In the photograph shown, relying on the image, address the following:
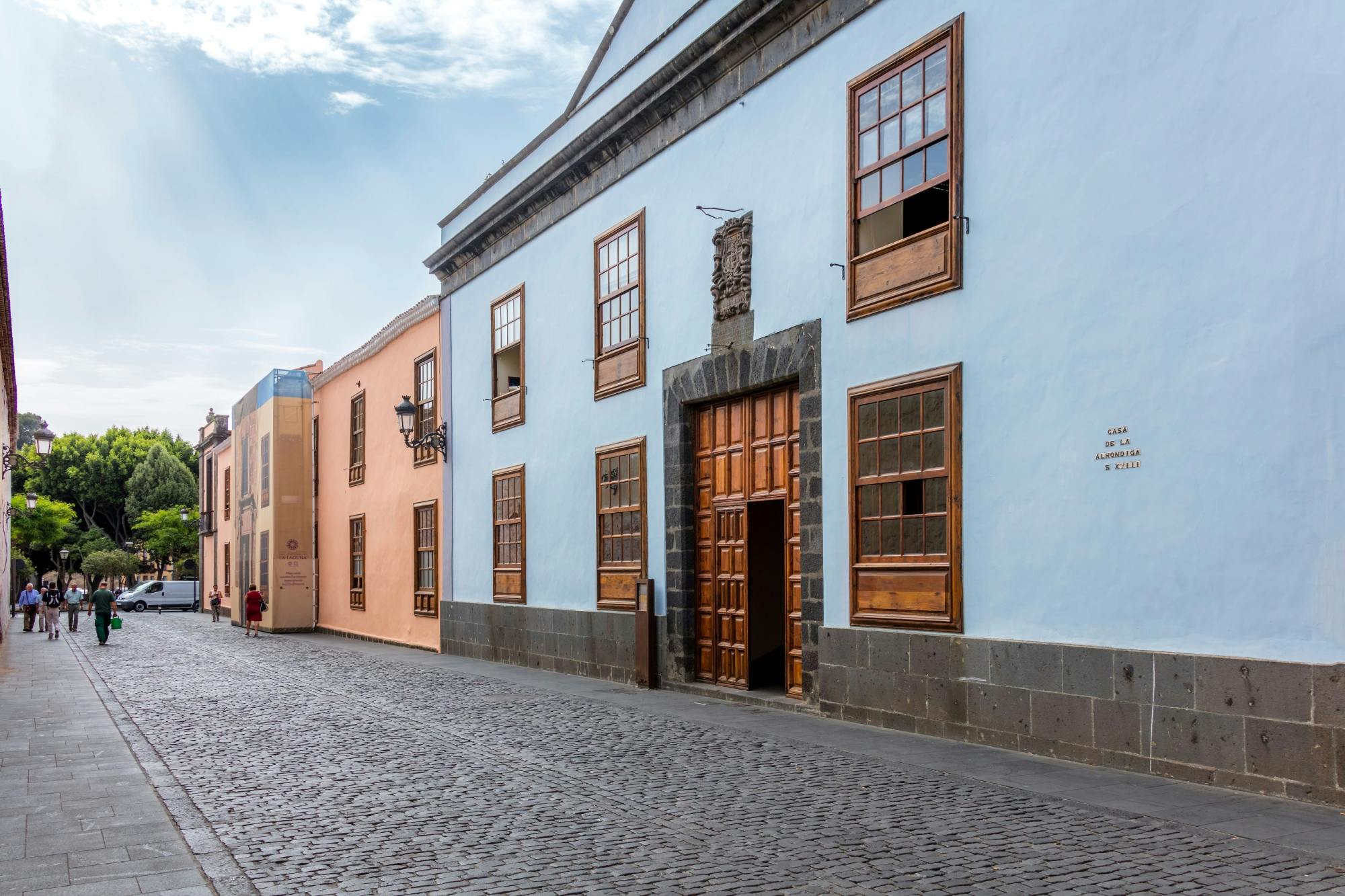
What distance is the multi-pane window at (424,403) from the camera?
72.2ft

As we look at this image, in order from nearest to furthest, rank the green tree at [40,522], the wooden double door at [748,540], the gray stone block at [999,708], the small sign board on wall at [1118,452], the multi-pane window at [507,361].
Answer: the small sign board on wall at [1118,452] < the gray stone block at [999,708] < the wooden double door at [748,540] < the multi-pane window at [507,361] < the green tree at [40,522]

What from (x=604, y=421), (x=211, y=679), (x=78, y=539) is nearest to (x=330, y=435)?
(x=211, y=679)

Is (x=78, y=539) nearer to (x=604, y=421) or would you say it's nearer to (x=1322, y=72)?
(x=604, y=421)

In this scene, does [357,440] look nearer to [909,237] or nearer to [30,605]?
[30,605]

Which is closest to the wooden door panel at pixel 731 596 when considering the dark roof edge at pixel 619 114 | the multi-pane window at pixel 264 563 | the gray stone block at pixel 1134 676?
the dark roof edge at pixel 619 114

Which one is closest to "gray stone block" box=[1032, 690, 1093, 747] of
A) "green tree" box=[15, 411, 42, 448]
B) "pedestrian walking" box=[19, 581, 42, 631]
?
"pedestrian walking" box=[19, 581, 42, 631]

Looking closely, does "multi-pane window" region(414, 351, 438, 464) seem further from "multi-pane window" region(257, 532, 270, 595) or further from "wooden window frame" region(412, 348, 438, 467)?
"multi-pane window" region(257, 532, 270, 595)

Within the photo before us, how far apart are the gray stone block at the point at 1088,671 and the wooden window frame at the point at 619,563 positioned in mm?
6615

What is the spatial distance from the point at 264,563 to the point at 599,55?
20069mm

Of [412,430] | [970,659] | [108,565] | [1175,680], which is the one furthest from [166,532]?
[1175,680]

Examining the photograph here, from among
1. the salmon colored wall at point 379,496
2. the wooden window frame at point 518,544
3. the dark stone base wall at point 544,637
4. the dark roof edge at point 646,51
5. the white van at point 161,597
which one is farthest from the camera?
the white van at point 161,597

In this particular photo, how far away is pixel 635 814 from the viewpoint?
22.3ft

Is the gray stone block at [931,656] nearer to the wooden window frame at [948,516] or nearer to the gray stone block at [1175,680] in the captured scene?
the wooden window frame at [948,516]

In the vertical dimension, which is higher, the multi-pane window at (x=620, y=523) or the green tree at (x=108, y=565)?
the multi-pane window at (x=620, y=523)
